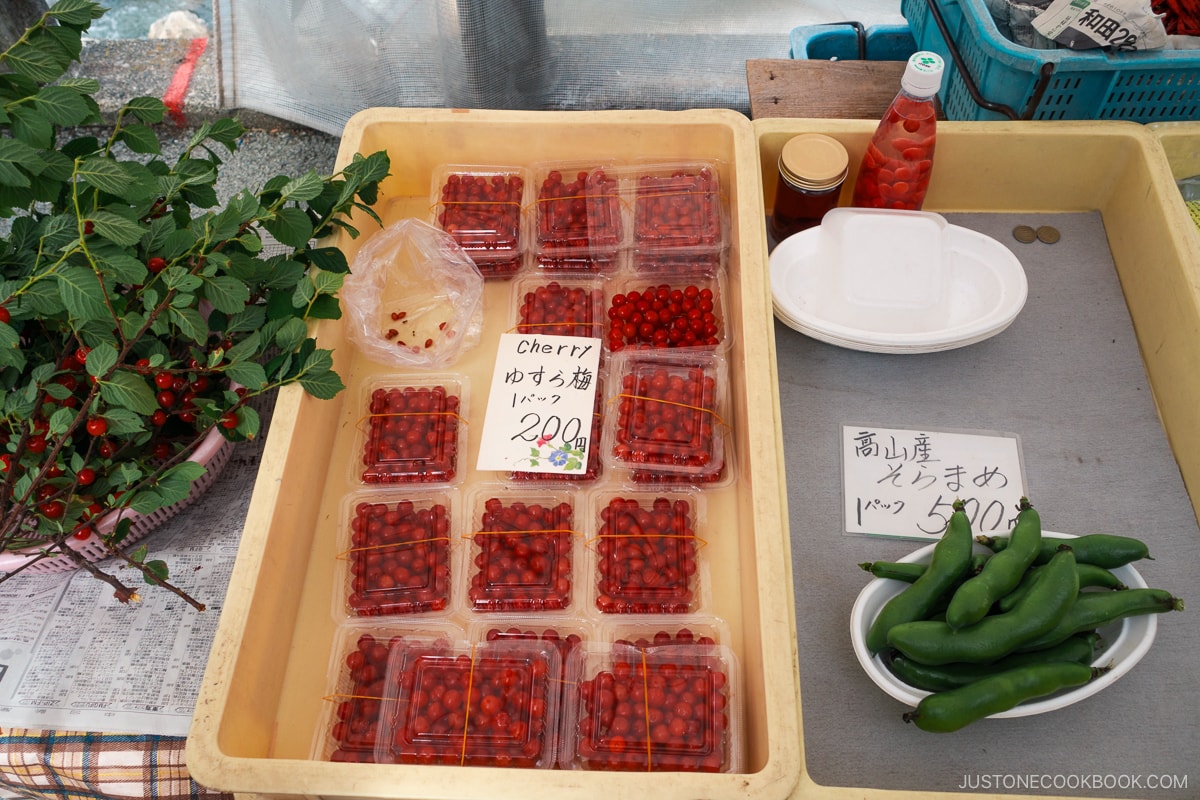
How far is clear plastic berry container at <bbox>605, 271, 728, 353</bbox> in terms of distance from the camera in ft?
4.24

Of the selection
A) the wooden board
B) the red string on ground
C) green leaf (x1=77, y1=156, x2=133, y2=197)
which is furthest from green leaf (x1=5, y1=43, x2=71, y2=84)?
the red string on ground

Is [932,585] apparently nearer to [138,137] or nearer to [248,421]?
[248,421]

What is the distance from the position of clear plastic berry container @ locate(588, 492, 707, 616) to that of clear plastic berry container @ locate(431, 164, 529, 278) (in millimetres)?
487

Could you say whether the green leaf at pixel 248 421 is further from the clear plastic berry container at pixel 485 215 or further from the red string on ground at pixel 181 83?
the red string on ground at pixel 181 83

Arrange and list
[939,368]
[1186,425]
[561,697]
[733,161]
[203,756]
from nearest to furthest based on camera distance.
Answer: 1. [203,756]
2. [561,697]
3. [1186,425]
4. [939,368]
5. [733,161]

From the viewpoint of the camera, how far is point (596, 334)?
1316 mm

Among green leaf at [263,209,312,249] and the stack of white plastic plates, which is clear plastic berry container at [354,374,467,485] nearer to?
green leaf at [263,209,312,249]

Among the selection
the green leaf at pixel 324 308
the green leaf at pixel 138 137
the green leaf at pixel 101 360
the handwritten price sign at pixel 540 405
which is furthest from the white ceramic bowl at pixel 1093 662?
the green leaf at pixel 138 137

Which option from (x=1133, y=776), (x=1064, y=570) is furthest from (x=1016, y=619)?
(x=1133, y=776)

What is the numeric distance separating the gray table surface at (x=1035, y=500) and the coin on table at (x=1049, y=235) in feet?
0.05

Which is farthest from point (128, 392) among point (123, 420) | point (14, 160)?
point (14, 160)

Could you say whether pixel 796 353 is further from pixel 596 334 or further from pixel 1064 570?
pixel 1064 570

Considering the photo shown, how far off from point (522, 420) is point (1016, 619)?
0.69 metres

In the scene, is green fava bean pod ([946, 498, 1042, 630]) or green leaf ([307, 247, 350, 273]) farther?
green leaf ([307, 247, 350, 273])
